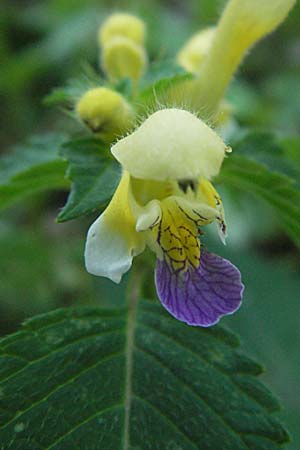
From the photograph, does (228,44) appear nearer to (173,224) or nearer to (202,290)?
(173,224)

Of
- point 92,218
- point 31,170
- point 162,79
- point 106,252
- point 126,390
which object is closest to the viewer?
point 106,252

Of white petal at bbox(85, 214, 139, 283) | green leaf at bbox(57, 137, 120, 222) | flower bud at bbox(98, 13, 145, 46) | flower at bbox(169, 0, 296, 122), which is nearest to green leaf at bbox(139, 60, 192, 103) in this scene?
flower at bbox(169, 0, 296, 122)

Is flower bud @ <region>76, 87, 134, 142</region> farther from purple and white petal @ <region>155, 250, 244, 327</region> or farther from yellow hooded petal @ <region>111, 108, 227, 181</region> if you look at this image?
purple and white petal @ <region>155, 250, 244, 327</region>

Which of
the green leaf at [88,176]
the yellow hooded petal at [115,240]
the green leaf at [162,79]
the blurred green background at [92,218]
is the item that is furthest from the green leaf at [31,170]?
the blurred green background at [92,218]

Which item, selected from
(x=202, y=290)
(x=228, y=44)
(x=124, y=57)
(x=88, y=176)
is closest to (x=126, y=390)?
(x=202, y=290)

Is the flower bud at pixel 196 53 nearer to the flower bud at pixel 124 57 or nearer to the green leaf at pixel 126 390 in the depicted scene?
the flower bud at pixel 124 57

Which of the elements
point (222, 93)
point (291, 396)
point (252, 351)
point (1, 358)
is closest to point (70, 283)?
point (252, 351)

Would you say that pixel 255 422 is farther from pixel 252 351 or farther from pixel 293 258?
pixel 293 258
